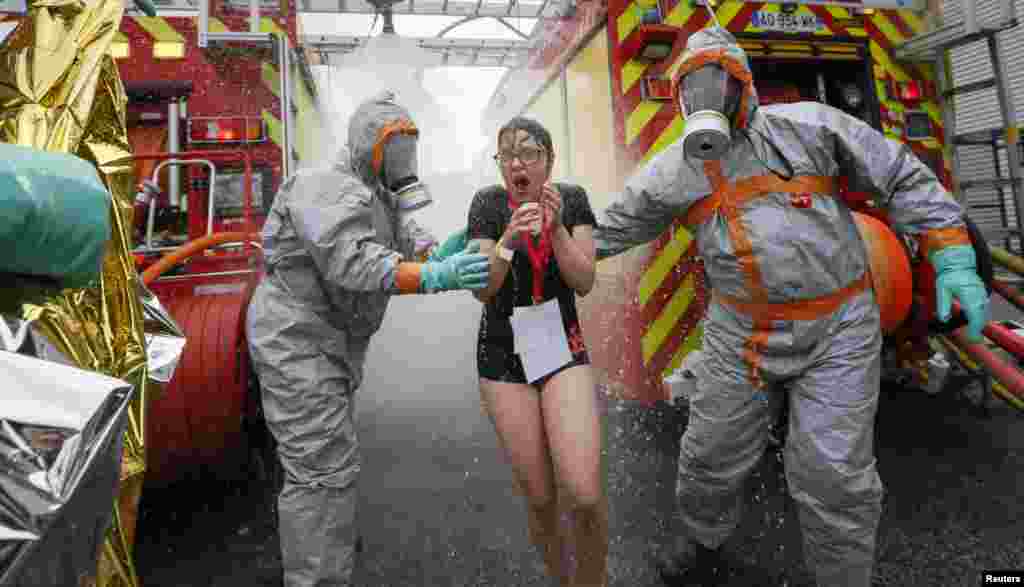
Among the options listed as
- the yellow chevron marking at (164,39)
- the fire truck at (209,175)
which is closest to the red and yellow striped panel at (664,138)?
the fire truck at (209,175)

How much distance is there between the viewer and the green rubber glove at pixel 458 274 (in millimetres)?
1856

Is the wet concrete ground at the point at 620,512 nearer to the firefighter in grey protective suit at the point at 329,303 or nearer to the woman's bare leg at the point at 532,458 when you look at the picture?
the woman's bare leg at the point at 532,458

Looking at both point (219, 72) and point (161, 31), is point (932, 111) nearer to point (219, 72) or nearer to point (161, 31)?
point (219, 72)

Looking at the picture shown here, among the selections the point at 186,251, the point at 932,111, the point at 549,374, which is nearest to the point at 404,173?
the point at 549,374

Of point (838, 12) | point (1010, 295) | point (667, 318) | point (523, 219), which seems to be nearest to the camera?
point (523, 219)

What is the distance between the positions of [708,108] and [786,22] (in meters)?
1.98

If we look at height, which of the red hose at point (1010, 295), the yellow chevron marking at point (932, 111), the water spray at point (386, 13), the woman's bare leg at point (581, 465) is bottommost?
the woman's bare leg at point (581, 465)

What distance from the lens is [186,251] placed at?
2500mm

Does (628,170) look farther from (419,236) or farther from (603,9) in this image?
(419,236)

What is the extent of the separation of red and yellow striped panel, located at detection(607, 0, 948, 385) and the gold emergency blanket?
8.86 ft

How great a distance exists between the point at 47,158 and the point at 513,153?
1.51 metres

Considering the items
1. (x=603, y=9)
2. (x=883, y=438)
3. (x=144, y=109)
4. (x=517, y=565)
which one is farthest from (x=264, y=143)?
(x=883, y=438)

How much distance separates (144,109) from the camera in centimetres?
387

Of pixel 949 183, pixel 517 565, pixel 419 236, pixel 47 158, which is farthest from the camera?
pixel 949 183
